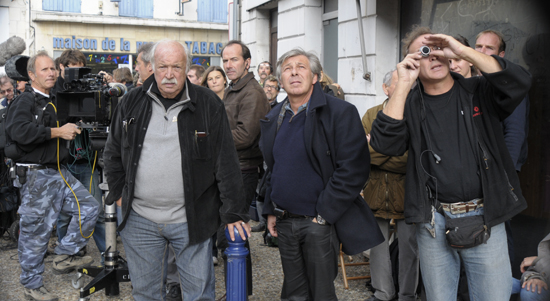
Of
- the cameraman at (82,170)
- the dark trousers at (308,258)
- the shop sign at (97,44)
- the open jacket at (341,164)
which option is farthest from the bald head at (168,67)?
the shop sign at (97,44)

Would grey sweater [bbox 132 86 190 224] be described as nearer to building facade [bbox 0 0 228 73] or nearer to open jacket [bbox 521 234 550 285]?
open jacket [bbox 521 234 550 285]

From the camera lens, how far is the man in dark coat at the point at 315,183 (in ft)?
10.9

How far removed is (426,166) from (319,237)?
90 centimetres

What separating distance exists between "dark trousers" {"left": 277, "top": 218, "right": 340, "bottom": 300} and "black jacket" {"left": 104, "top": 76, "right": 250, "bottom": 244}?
0.38 m

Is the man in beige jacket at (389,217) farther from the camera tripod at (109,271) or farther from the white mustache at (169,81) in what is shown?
the camera tripod at (109,271)

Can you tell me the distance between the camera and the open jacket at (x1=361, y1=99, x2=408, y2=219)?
419cm

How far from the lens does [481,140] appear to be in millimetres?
2725

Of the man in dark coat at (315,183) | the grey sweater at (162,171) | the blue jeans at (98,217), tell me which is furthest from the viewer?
the blue jeans at (98,217)

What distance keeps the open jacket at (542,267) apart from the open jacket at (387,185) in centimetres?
102

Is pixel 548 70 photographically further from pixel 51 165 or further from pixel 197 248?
pixel 51 165

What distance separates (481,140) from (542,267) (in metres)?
1.40

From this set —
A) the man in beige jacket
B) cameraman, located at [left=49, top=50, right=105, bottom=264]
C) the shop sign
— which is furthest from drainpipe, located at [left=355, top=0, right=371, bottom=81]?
the shop sign

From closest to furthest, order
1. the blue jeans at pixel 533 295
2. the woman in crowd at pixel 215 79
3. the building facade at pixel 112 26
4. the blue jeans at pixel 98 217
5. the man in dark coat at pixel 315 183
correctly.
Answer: the man in dark coat at pixel 315 183, the blue jeans at pixel 533 295, the blue jeans at pixel 98 217, the woman in crowd at pixel 215 79, the building facade at pixel 112 26

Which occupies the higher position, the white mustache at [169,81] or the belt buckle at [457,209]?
the white mustache at [169,81]
